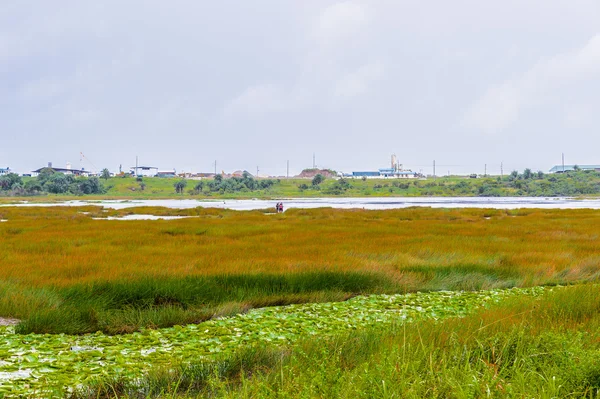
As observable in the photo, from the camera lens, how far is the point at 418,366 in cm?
550

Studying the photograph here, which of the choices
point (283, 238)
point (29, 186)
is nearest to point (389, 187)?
point (29, 186)

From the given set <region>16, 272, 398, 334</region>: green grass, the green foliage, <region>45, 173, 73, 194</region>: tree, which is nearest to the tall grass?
<region>16, 272, 398, 334</region>: green grass

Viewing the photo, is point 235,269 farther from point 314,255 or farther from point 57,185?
point 57,185

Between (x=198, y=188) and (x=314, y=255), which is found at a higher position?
(x=198, y=188)

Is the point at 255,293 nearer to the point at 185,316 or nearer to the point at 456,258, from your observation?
the point at 185,316

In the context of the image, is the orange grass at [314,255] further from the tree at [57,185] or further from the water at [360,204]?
the tree at [57,185]

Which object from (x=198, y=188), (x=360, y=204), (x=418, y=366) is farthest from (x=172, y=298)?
(x=198, y=188)

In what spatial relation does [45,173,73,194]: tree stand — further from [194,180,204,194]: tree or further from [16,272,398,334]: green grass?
[16,272,398,334]: green grass

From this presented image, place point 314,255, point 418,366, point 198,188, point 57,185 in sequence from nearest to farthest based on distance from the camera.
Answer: point 418,366
point 314,255
point 57,185
point 198,188

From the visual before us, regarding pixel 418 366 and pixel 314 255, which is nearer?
pixel 418 366

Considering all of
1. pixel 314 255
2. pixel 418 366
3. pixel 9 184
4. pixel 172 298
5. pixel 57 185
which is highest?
pixel 9 184

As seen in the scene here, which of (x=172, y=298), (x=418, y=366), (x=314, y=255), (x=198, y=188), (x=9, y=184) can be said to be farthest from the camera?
(x=198, y=188)

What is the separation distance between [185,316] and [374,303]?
396cm

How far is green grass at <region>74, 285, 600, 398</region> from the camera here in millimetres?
5203
